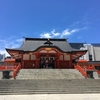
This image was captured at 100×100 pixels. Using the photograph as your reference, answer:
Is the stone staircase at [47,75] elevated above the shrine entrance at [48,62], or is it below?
Answer: below

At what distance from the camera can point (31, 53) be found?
22203 mm

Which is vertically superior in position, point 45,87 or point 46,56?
point 46,56

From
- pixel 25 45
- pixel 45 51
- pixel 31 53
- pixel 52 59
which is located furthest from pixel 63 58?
pixel 25 45

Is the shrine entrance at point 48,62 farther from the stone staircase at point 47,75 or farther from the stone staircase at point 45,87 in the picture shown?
the stone staircase at point 45,87

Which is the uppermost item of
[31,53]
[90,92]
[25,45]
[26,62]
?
[25,45]

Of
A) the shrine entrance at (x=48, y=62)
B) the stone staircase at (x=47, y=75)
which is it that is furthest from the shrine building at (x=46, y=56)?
the stone staircase at (x=47, y=75)

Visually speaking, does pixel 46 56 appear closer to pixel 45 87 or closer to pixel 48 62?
pixel 48 62

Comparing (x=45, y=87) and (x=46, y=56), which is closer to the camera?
(x=45, y=87)

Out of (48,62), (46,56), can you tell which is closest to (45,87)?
(46,56)

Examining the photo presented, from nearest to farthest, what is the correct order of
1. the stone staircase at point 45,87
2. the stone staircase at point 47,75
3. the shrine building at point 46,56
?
the stone staircase at point 45,87 → the stone staircase at point 47,75 → the shrine building at point 46,56

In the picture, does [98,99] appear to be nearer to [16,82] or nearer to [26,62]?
[16,82]

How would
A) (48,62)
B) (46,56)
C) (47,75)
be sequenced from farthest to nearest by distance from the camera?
(48,62) → (46,56) → (47,75)

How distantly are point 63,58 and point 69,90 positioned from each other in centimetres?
1313

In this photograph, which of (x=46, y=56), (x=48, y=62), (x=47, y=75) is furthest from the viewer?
(x=48, y=62)
